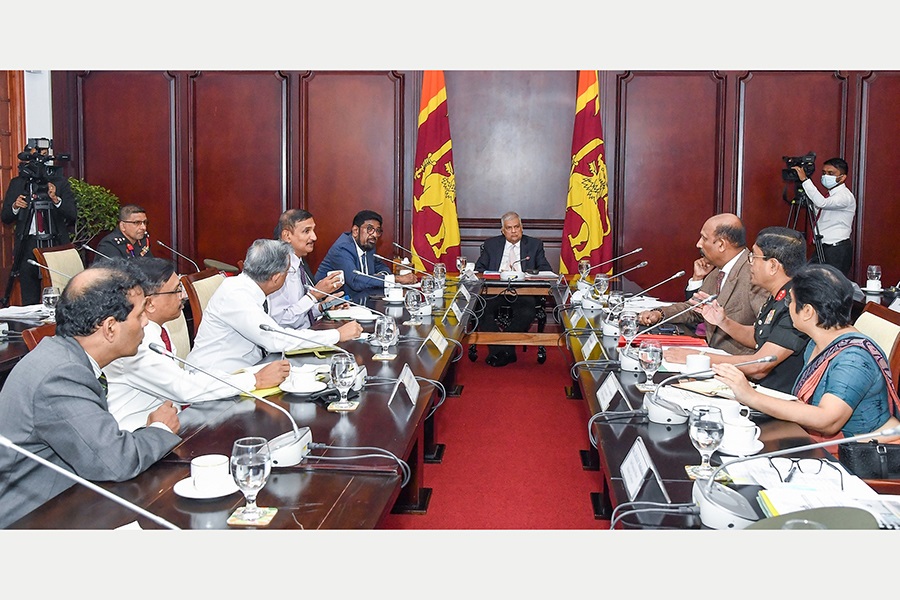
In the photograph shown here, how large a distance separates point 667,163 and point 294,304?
13.1 ft

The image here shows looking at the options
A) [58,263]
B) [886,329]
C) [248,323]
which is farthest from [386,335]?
[58,263]

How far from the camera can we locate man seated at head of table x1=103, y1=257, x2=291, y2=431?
→ 2348mm

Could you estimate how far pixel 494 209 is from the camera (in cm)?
706

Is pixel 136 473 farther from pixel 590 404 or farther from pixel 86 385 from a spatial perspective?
pixel 590 404

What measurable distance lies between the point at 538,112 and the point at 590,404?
490 centimetres

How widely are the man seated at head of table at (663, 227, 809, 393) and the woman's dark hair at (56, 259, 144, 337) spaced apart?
5.55 ft

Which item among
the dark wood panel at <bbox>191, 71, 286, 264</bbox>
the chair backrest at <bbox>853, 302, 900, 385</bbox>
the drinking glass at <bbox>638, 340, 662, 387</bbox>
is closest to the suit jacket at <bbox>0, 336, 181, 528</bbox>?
the drinking glass at <bbox>638, 340, 662, 387</bbox>

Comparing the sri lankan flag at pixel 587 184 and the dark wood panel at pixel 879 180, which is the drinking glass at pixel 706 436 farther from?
the dark wood panel at pixel 879 180

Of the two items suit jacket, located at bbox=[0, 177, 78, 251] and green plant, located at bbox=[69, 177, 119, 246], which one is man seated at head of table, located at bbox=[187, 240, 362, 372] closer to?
suit jacket, located at bbox=[0, 177, 78, 251]

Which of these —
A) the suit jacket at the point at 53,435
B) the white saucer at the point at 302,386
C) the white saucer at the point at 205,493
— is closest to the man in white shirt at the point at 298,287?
the white saucer at the point at 302,386

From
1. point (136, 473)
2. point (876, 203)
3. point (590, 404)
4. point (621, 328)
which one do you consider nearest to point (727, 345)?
point (621, 328)

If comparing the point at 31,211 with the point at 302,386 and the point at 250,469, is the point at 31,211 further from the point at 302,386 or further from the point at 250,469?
the point at 250,469

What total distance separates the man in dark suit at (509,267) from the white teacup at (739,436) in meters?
3.69

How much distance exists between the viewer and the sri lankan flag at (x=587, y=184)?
21.7 ft
